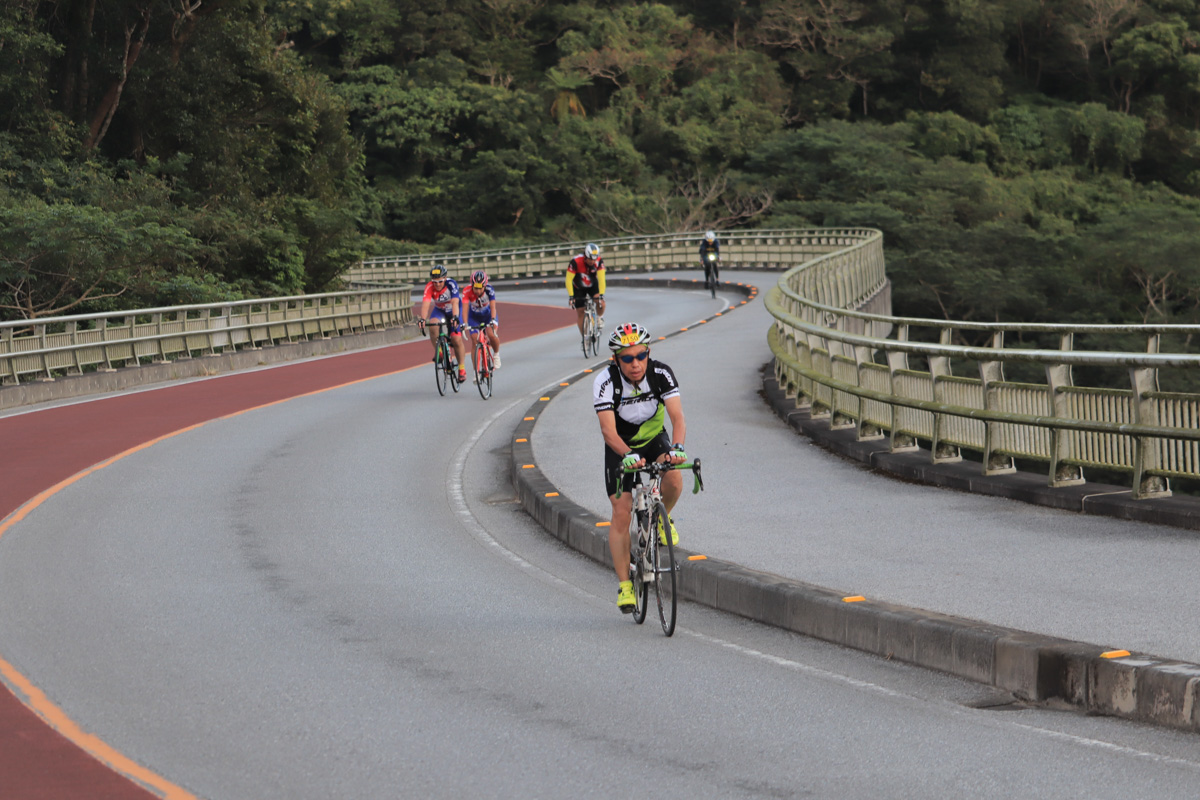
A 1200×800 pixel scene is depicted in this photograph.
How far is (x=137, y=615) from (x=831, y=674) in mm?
→ 4477

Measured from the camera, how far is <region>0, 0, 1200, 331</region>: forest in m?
42.8

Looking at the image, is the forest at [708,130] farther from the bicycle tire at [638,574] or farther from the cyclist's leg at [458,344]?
the bicycle tire at [638,574]

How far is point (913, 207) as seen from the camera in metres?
67.2

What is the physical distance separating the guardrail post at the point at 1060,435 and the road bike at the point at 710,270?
32.5 meters

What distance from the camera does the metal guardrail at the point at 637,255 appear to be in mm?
54906

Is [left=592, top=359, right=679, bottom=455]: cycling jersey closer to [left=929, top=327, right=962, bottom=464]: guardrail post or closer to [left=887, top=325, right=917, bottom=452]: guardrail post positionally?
[left=929, top=327, right=962, bottom=464]: guardrail post

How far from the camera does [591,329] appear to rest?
89.8ft

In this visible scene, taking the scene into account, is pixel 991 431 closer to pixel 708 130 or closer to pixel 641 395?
pixel 641 395

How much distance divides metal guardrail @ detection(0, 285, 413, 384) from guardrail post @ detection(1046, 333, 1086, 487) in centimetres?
1726

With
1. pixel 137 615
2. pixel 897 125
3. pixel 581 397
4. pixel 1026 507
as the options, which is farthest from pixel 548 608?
pixel 897 125

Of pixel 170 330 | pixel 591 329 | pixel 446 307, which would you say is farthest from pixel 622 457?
pixel 170 330

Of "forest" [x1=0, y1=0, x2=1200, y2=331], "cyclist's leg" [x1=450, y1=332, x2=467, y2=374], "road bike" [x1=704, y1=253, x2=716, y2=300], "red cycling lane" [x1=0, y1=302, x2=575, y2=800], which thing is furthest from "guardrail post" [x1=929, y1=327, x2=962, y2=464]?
"road bike" [x1=704, y1=253, x2=716, y2=300]

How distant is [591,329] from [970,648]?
20583 mm

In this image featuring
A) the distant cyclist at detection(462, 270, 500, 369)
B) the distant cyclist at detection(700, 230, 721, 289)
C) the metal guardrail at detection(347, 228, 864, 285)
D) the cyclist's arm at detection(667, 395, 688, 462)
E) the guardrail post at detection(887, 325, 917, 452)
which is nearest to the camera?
the cyclist's arm at detection(667, 395, 688, 462)
